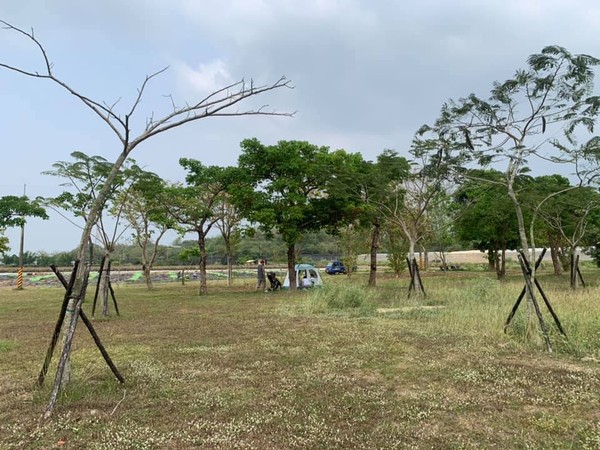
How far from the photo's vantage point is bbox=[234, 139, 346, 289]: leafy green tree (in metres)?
19.5

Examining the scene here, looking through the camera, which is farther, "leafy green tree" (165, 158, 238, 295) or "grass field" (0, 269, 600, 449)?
"leafy green tree" (165, 158, 238, 295)

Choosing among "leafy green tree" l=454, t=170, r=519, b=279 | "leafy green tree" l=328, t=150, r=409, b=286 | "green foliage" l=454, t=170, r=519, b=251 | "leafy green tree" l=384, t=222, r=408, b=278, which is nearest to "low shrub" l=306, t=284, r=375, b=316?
"leafy green tree" l=328, t=150, r=409, b=286

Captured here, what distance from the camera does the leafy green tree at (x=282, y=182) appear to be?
19.5m

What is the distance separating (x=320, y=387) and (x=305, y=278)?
60.4ft

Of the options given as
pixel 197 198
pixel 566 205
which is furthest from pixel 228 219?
pixel 566 205

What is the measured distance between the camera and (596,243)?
3059 centimetres

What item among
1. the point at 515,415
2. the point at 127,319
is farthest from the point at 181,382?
the point at 127,319

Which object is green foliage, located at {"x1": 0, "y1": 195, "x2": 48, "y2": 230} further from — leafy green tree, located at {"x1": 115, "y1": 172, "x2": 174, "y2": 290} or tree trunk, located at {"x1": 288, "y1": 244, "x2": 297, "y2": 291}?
tree trunk, located at {"x1": 288, "y1": 244, "x2": 297, "y2": 291}

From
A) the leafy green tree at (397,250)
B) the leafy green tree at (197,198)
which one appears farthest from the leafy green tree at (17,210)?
the leafy green tree at (397,250)

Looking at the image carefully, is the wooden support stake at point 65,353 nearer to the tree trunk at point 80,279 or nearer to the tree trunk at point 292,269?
the tree trunk at point 80,279

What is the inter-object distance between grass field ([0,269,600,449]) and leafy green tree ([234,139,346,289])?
1006 centimetres

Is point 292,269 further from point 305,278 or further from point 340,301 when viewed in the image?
point 340,301

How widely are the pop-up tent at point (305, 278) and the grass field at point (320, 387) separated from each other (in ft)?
43.1

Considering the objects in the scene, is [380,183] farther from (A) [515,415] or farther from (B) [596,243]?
(B) [596,243]
